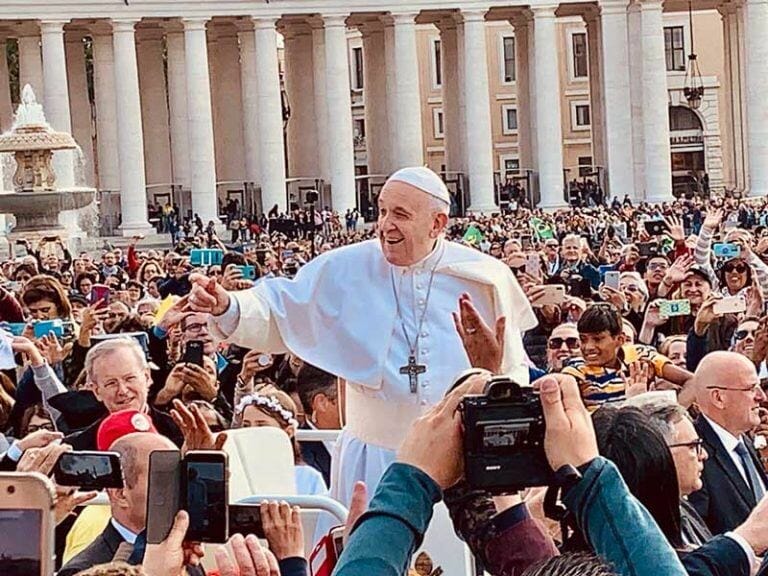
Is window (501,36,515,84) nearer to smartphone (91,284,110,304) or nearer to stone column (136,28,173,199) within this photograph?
stone column (136,28,173,199)

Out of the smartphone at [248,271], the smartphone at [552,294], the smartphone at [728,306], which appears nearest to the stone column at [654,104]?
the smartphone at [248,271]

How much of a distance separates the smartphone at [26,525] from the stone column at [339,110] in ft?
229

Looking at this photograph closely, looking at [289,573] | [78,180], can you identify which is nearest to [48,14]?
[78,180]

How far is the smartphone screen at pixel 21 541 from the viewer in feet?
16.7

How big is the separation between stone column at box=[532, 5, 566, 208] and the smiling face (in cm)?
6542

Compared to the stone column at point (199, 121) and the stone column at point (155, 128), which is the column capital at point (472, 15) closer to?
the stone column at point (199, 121)

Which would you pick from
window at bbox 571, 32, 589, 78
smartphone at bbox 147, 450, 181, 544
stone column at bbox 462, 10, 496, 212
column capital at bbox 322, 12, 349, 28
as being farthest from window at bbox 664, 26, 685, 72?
smartphone at bbox 147, 450, 181, 544

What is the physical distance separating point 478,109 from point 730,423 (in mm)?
Answer: 65624

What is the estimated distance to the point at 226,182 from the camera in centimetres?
8138

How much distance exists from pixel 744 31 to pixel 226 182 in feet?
76.0

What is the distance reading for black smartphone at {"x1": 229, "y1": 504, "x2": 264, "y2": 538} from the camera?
5.88 m

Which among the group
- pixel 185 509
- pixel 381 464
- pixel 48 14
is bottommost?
pixel 381 464

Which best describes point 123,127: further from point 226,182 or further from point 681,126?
point 681,126

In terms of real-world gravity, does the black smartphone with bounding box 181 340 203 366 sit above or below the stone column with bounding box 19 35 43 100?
below
